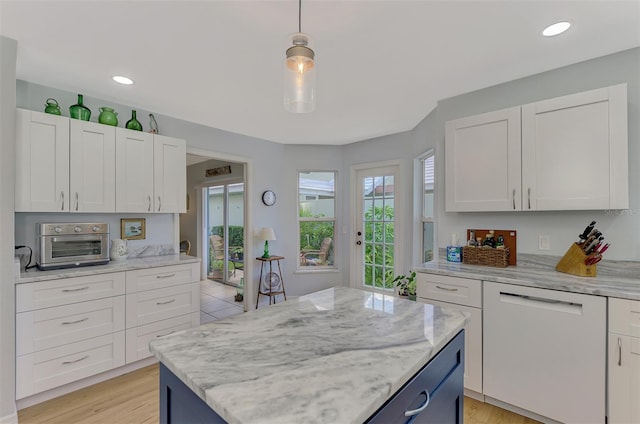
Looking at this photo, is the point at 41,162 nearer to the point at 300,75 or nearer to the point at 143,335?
the point at 143,335

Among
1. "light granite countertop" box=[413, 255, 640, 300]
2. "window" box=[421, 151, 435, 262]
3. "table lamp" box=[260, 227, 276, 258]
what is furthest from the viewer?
"table lamp" box=[260, 227, 276, 258]

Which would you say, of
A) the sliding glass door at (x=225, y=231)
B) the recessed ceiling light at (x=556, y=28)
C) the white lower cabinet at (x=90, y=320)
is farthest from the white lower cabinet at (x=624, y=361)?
the sliding glass door at (x=225, y=231)

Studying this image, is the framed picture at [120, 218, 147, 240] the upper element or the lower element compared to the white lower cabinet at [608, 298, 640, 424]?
upper

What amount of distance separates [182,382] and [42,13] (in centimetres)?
210

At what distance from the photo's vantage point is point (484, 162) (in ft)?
7.76

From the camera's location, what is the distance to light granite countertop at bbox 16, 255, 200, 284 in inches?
81.9

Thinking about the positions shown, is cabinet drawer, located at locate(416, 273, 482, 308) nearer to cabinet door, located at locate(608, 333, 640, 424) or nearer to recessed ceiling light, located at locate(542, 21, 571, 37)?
cabinet door, located at locate(608, 333, 640, 424)

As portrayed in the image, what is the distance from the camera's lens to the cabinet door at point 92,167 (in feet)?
7.86

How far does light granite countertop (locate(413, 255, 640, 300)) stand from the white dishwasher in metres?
0.05

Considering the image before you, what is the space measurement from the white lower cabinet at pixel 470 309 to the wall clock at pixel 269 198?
272 cm

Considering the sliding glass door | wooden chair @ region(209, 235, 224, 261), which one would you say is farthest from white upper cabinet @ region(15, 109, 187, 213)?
wooden chair @ region(209, 235, 224, 261)

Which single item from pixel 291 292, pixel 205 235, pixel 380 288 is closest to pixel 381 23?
pixel 380 288

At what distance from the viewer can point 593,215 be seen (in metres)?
2.10

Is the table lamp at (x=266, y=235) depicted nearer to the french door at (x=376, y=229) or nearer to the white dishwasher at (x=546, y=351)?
the french door at (x=376, y=229)
